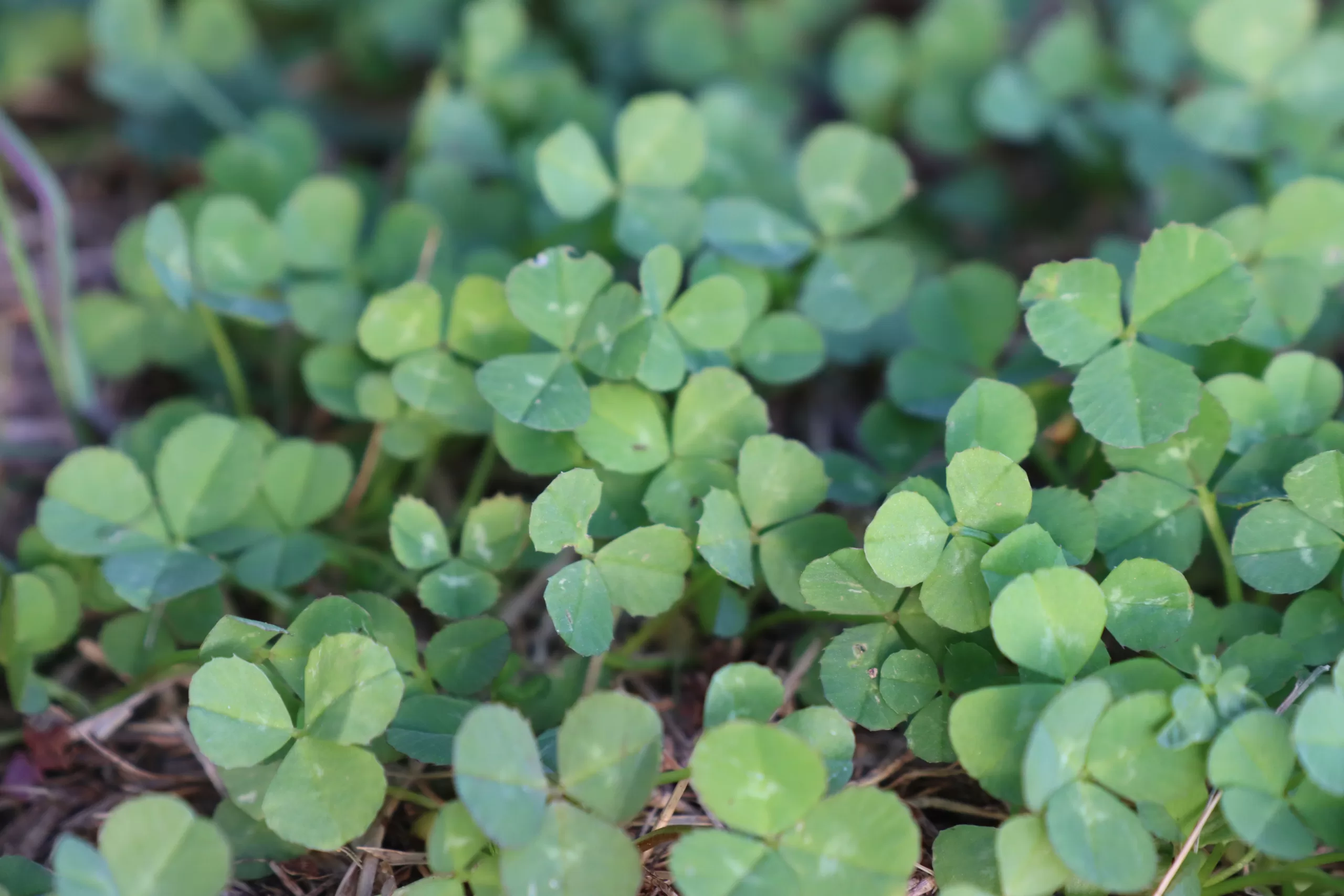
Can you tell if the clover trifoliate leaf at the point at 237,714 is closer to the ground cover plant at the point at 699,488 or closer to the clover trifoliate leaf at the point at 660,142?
the ground cover plant at the point at 699,488

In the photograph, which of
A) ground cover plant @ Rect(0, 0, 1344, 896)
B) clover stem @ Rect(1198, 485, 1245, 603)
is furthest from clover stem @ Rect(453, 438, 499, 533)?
clover stem @ Rect(1198, 485, 1245, 603)

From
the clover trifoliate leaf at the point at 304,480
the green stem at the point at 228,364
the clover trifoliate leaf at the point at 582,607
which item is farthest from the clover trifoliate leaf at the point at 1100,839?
the green stem at the point at 228,364

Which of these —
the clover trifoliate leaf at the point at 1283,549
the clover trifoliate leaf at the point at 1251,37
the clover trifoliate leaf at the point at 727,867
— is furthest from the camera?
the clover trifoliate leaf at the point at 1251,37

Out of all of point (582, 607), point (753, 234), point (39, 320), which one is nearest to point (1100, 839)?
point (582, 607)

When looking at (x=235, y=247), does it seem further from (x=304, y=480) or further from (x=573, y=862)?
(x=573, y=862)

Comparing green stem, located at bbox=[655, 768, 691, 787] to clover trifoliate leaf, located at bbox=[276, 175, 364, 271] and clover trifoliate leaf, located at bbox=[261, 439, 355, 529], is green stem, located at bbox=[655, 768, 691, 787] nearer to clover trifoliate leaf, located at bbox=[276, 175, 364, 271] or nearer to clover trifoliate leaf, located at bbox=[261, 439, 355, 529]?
clover trifoliate leaf, located at bbox=[261, 439, 355, 529]
